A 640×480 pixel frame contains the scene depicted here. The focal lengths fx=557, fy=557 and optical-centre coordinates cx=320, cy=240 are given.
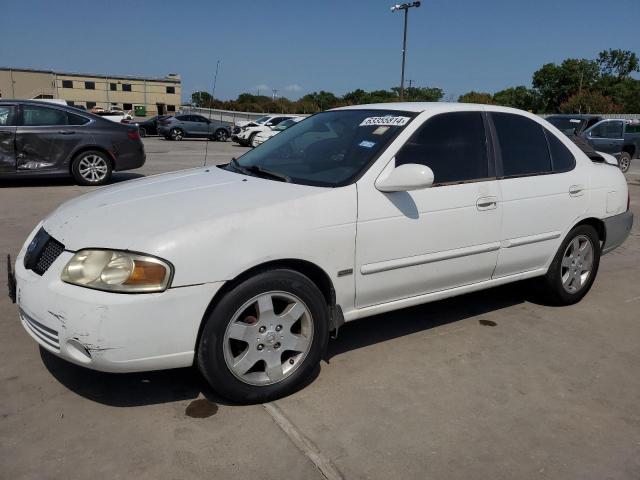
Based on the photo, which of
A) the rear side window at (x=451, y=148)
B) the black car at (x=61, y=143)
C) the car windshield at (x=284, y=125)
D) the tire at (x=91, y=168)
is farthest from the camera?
the car windshield at (x=284, y=125)

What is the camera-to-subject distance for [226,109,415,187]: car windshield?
3.40 m

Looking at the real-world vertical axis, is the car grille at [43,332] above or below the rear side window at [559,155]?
below

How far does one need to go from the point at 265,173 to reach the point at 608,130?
1603 centimetres

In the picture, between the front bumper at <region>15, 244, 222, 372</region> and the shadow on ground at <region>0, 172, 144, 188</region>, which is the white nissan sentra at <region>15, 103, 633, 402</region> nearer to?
the front bumper at <region>15, 244, 222, 372</region>

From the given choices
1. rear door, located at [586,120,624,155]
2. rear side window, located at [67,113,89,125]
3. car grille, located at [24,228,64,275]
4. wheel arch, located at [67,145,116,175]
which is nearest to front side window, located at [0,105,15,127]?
rear side window, located at [67,113,89,125]

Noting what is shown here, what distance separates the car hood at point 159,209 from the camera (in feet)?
8.88

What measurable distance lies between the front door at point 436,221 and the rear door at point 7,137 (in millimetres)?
7703

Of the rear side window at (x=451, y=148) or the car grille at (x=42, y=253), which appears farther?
the rear side window at (x=451, y=148)

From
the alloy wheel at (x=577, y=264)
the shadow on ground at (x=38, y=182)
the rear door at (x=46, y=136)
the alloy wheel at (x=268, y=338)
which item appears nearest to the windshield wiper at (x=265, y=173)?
the alloy wheel at (x=268, y=338)

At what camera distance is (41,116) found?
30.1 ft

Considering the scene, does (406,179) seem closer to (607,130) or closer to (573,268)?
(573,268)

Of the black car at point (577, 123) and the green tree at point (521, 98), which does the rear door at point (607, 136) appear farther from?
the green tree at point (521, 98)

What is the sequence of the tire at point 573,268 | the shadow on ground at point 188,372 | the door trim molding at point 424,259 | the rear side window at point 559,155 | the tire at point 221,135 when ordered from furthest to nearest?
the tire at point 221,135
the tire at point 573,268
the rear side window at point 559,155
the door trim molding at point 424,259
the shadow on ground at point 188,372

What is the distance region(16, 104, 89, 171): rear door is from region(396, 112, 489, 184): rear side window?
754cm
